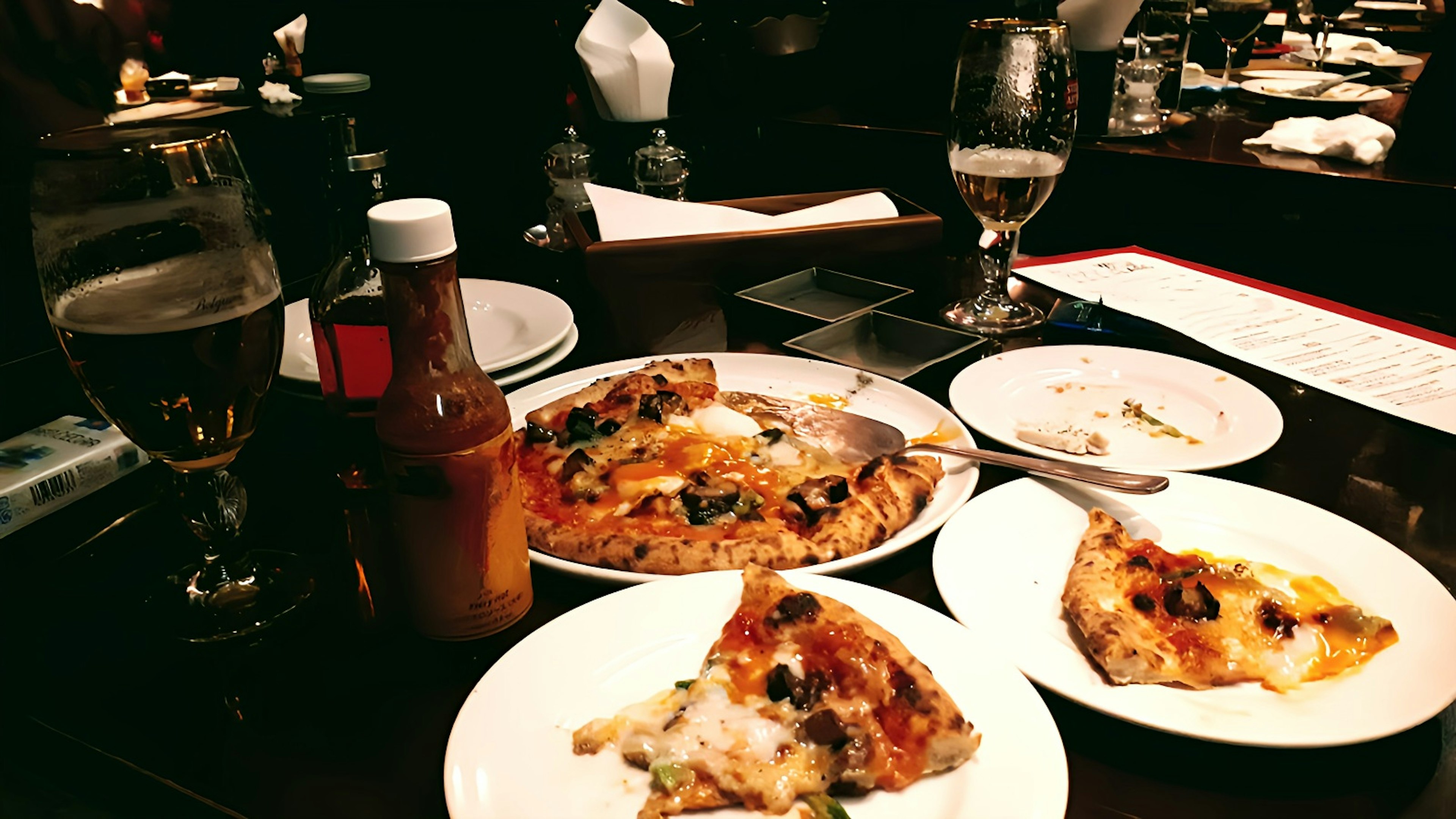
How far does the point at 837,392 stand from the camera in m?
1.90

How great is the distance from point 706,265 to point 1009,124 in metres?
0.82

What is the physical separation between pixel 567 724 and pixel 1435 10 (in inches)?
385

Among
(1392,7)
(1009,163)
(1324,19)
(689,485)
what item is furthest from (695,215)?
(1392,7)

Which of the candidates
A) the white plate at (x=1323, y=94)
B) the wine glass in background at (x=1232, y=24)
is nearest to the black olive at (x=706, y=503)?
the wine glass in background at (x=1232, y=24)

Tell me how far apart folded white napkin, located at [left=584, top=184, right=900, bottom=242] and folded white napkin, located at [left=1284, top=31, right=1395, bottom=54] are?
583cm

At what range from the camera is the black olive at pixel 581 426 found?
5.50 feet

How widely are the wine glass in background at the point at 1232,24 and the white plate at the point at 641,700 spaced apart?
186 inches

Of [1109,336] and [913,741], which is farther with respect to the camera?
[1109,336]

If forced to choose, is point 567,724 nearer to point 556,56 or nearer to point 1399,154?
point 556,56

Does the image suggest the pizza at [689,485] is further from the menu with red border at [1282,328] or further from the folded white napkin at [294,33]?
the folded white napkin at [294,33]

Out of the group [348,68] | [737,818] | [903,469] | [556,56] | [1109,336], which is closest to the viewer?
[737,818]

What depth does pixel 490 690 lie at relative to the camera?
3.35 ft

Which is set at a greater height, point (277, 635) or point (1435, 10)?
point (1435, 10)

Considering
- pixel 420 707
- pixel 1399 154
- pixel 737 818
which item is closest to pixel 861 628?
pixel 737 818
